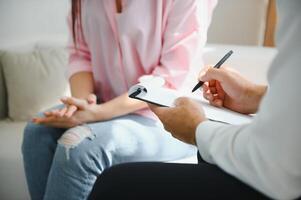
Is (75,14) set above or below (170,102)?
above

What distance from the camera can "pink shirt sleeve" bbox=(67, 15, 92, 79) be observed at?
122 centimetres

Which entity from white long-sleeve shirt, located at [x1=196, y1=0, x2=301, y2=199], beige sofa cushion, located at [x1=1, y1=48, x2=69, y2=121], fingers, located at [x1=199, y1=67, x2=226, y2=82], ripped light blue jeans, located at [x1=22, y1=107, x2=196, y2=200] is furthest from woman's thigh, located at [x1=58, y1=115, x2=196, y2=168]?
beige sofa cushion, located at [x1=1, y1=48, x2=69, y2=121]

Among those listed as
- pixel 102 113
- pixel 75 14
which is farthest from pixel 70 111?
pixel 75 14

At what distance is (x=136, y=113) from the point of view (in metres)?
1.09

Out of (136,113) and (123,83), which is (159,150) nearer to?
(136,113)

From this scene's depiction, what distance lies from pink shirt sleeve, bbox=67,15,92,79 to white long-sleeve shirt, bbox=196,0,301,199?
0.80 metres

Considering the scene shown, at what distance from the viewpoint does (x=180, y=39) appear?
106 centimetres

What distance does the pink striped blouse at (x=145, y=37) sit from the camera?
1.05 meters

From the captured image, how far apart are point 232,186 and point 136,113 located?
58 cm

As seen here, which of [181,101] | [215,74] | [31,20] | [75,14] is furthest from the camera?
[31,20]

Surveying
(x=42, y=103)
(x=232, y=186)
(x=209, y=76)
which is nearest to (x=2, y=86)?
(x=42, y=103)

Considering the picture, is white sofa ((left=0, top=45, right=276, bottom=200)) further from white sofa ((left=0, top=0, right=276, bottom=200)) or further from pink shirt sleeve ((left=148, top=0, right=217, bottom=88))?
pink shirt sleeve ((left=148, top=0, right=217, bottom=88))

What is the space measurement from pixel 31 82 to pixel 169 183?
1111mm

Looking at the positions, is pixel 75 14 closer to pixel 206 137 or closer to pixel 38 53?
pixel 38 53
